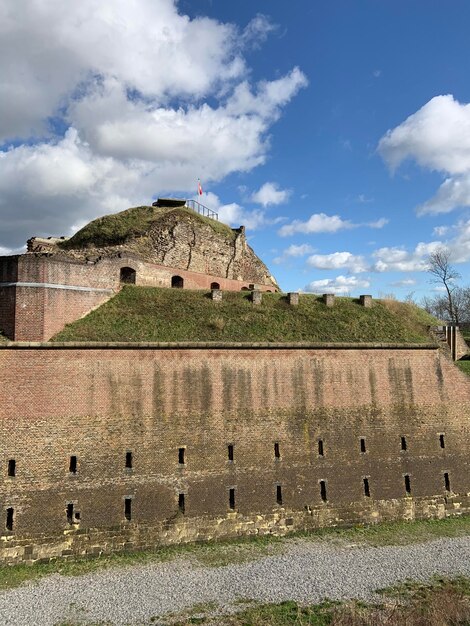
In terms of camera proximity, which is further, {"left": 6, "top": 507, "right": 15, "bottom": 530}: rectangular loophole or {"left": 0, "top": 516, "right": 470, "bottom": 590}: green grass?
{"left": 6, "top": 507, "right": 15, "bottom": 530}: rectangular loophole

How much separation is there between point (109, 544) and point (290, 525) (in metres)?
5.77

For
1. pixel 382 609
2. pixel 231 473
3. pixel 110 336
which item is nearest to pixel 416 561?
pixel 382 609

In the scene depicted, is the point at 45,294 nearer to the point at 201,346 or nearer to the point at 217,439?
the point at 201,346

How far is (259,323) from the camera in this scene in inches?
687

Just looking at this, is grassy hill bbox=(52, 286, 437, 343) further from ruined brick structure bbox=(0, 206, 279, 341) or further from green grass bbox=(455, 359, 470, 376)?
green grass bbox=(455, 359, 470, 376)

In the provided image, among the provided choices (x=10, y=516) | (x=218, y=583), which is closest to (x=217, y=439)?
(x=218, y=583)

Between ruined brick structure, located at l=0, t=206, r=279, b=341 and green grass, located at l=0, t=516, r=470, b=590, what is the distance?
6655 mm

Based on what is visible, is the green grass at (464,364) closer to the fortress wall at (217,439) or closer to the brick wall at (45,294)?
the fortress wall at (217,439)

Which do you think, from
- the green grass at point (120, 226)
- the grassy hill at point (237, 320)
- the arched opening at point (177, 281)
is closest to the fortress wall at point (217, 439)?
the grassy hill at point (237, 320)

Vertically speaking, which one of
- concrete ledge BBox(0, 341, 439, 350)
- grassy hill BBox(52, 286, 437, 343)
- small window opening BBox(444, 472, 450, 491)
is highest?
grassy hill BBox(52, 286, 437, 343)

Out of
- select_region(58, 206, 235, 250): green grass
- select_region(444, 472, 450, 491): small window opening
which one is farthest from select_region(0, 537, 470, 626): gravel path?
select_region(58, 206, 235, 250): green grass

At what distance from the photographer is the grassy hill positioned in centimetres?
1562

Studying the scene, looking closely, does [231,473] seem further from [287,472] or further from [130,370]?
[130,370]

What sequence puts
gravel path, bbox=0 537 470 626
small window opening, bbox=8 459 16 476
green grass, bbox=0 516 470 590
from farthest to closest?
small window opening, bbox=8 459 16 476 → green grass, bbox=0 516 470 590 → gravel path, bbox=0 537 470 626
